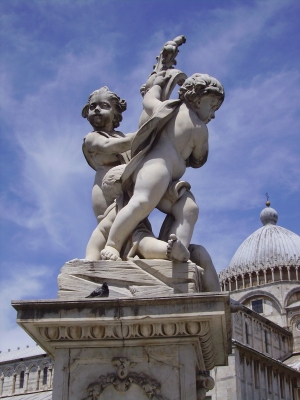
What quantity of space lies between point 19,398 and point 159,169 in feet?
215

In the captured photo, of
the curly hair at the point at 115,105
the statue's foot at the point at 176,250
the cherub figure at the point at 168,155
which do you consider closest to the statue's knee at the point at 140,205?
the cherub figure at the point at 168,155

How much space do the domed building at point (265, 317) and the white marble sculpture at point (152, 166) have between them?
3673 centimetres

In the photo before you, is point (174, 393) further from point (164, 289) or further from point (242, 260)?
point (242, 260)

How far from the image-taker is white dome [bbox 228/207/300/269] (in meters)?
65.8

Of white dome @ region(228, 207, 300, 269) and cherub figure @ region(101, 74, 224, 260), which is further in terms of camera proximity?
white dome @ region(228, 207, 300, 269)

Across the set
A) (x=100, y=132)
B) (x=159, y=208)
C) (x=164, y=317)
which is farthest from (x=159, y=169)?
Answer: (x=164, y=317)

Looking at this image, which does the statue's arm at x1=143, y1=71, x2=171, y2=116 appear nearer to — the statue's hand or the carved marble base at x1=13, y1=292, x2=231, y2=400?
the statue's hand

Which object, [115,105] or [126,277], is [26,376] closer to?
[115,105]

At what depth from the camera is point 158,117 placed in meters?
6.13

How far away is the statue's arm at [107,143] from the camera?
6.52 metres

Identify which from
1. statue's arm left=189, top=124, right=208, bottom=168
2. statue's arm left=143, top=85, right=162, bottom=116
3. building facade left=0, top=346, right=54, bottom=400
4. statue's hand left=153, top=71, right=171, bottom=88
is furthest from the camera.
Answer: building facade left=0, top=346, right=54, bottom=400

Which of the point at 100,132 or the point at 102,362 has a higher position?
the point at 100,132

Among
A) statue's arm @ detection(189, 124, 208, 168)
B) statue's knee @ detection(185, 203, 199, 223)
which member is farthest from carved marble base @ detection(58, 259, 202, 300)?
statue's arm @ detection(189, 124, 208, 168)

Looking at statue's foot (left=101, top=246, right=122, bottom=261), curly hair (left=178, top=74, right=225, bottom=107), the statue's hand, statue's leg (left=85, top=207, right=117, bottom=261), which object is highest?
the statue's hand
